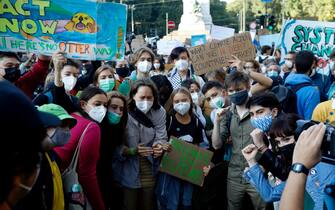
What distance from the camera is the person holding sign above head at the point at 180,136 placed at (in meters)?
4.64

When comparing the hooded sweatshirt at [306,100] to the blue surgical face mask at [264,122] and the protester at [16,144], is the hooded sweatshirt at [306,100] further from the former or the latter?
the protester at [16,144]

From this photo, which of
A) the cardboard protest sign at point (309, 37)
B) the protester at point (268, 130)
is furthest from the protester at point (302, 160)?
the cardboard protest sign at point (309, 37)

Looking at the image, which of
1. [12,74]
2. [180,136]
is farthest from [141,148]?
[12,74]

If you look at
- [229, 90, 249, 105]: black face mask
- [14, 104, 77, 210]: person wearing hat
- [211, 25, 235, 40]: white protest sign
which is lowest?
[14, 104, 77, 210]: person wearing hat

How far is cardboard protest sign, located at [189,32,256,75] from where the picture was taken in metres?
6.62

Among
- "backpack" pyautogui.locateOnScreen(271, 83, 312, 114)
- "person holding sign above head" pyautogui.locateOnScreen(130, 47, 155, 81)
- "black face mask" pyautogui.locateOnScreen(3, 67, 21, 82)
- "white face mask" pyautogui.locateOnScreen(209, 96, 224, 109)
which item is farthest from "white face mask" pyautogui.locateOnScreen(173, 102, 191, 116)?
"black face mask" pyautogui.locateOnScreen(3, 67, 21, 82)

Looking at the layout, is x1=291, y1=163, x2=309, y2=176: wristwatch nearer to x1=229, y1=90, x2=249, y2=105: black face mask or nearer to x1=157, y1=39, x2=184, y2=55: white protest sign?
x1=229, y1=90, x2=249, y2=105: black face mask

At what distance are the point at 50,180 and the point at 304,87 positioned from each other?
12.0 feet

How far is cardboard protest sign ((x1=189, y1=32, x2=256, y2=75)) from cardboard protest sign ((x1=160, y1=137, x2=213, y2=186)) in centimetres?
226

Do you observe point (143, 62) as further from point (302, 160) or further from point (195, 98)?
point (302, 160)

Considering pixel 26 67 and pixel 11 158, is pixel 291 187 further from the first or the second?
pixel 26 67

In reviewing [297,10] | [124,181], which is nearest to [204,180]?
[124,181]

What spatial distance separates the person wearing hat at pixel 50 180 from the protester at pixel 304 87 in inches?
123

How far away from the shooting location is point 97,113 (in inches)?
157
